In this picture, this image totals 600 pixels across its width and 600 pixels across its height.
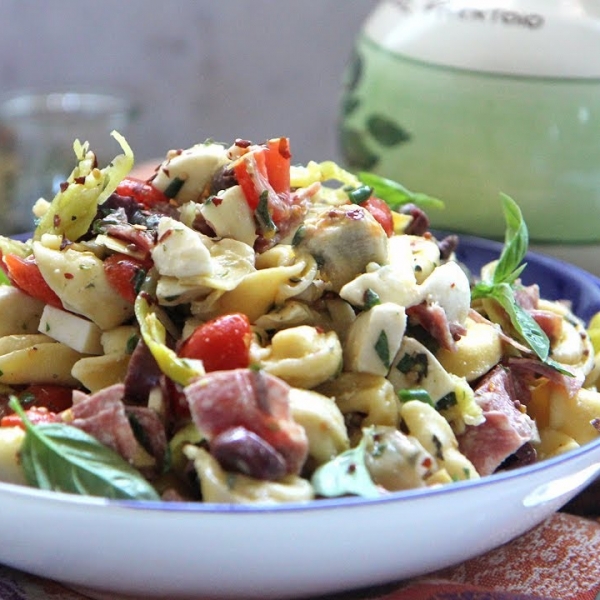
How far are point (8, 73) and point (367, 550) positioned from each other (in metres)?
3.57

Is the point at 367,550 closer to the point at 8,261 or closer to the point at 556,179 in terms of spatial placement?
the point at 8,261

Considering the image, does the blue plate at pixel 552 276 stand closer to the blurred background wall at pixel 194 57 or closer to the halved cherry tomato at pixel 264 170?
→ the halved cherry tomato at pixel 264 170

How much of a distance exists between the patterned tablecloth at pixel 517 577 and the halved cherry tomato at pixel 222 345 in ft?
1.13

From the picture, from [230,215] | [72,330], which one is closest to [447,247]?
[230,215]

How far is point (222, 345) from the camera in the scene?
141 centimetres

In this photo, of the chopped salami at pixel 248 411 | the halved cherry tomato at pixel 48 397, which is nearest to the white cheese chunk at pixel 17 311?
the halved cherry tomato at pixel 48 397

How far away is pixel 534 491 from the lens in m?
1.32

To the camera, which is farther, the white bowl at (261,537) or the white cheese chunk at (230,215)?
the white cheese chunk at (230,215)

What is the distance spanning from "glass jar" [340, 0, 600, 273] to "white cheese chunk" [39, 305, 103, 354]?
3.94 feet

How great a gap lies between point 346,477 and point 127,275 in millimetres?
Result: 513

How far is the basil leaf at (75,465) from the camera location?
124 cm

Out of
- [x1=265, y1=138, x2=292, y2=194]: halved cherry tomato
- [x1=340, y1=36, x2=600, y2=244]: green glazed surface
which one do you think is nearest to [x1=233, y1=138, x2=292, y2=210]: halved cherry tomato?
[x1=265, y1=138, x2=292, y2=194]: halved cherry tomato

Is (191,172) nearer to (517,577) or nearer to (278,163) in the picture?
(278,163)

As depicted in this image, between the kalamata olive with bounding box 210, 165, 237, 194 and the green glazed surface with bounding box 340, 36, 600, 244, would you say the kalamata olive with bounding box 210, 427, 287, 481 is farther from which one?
the green glazed surface with bounding box 340, 36, 600, 244
